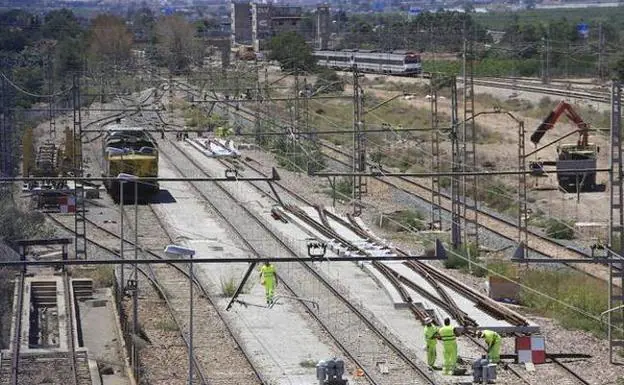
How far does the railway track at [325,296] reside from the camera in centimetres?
1694

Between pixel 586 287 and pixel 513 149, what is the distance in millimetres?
22649

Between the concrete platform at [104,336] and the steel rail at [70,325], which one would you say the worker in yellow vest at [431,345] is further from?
the steel rail at [70,325]

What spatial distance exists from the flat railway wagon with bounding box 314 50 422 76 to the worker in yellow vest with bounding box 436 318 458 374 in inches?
1898

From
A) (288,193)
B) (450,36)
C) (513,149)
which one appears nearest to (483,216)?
(288,193)

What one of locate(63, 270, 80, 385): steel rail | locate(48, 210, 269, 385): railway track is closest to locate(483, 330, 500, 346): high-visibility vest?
locate(48, 210, 269, 385): railway track

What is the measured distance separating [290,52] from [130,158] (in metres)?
36.5

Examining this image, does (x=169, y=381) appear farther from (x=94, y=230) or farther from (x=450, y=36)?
(x=450, y=36)

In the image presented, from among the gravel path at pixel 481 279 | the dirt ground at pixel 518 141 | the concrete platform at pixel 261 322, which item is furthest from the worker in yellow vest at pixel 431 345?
the dirt ground at pixel 518 141

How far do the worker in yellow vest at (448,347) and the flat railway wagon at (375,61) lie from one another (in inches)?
1898

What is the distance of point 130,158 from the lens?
3259 centimetres

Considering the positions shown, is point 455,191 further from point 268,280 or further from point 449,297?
point 268,280

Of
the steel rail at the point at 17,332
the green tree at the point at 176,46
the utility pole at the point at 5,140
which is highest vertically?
the green tree at the point at 176,46

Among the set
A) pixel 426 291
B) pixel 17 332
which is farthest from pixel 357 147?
pixel 17 332

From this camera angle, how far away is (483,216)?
100 feet
